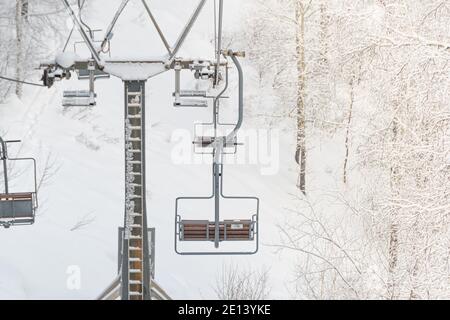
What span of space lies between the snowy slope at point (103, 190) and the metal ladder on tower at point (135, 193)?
1929 mm

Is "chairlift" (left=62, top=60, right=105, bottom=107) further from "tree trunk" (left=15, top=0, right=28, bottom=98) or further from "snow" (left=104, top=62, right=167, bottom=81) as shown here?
"tree trunk" (left=15, top=0, right=28, bottom=98)

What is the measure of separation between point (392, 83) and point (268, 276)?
6.77 metres

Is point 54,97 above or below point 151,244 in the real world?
above

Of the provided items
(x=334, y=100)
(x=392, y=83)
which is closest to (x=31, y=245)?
(x=392, y=83)

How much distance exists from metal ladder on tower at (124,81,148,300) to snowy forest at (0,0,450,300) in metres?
3.16

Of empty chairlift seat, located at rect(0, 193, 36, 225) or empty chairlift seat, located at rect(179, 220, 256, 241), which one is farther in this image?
empty chairlift seat, located at rect(0, 193, 36, 225)

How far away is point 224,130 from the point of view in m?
22.8

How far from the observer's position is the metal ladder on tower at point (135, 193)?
7.93 meters

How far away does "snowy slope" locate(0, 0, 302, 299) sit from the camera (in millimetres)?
13781

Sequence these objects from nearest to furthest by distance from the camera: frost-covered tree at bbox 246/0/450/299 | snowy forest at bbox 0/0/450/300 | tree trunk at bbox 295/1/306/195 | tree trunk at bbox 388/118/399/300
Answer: frost-covered tree at bbox 246/0/450/299 → snowy forest at bbox 0/0/450/300 → tree trunk at bbox 388/118/399/300 → tree trunk at bbox 295/1/306/195

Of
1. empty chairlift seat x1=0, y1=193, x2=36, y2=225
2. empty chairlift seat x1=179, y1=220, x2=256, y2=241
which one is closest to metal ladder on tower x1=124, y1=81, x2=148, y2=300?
empty chairlift seat x1=179, y1=220, x2=256, y2=241

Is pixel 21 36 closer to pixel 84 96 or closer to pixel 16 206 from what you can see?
pixel 16 206

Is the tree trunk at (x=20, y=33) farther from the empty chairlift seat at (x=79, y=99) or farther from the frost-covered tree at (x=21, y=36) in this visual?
the empty chairlift seat at (x=79, y=99)
